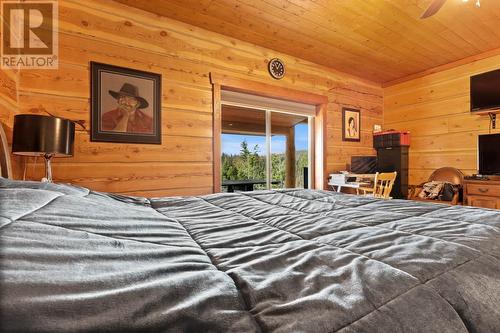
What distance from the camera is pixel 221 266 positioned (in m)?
0.61

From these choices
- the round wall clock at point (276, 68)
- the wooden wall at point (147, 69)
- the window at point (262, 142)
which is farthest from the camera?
the window at point (262, 142)

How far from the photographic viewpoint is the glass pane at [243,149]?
147 inches

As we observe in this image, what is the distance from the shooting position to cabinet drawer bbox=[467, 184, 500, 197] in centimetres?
319

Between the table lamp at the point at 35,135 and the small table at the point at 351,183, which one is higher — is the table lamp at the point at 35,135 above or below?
above

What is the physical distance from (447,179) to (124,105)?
15.3 ft

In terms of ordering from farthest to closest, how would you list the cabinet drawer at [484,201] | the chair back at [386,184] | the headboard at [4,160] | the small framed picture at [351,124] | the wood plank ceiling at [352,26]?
1. the small framed picture at [351,124]
2. the chair back at [386,184]
3. the cabinet drawer at [484,201]
4. the wood plank ceiling at [352,26]
5. the headboard at [4,160]

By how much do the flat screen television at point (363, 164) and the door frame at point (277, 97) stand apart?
27.2 inches

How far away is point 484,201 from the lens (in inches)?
129

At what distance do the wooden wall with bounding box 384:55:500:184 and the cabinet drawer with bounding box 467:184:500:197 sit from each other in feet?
1.93

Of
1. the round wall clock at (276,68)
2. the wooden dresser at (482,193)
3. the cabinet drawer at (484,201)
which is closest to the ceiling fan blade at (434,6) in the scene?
the round wall clock at (276,68)

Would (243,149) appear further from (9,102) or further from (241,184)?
(9,102)

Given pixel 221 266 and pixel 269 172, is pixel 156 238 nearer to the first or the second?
pixel 221 266
